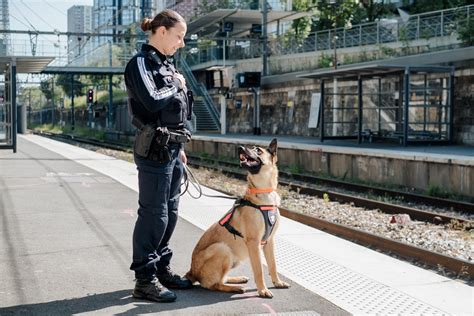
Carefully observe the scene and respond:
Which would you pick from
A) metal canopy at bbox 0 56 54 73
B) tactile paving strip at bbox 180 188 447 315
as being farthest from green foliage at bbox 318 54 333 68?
tactile paving strip at bbox 180 188 447 315

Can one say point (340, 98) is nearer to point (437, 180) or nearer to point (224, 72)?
point (224, 72)

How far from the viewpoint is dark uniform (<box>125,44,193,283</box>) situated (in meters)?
5.36

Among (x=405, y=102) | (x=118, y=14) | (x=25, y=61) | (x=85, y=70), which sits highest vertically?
(x=118, y=14)

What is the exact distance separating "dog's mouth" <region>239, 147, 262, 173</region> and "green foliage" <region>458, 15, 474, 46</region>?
23.6 metres

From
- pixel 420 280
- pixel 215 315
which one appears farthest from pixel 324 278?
pixel 215 315

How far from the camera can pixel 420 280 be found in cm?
647

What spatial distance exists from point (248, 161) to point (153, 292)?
1266 mm

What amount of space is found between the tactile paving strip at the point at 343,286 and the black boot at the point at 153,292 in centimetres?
125

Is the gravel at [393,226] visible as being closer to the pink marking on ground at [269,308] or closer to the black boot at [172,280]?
the pink marking on ground at [269,308]

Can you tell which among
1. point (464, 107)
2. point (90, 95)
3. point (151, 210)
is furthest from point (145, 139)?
point (90, 95)

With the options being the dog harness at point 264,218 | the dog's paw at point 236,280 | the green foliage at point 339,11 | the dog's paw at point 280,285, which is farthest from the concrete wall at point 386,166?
the green foliage at point 339,11

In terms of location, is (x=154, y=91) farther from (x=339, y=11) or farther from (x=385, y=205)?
(x=339, y=11)

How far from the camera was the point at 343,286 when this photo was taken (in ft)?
19.9

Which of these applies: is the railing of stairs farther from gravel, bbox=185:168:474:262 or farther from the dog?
the dog
